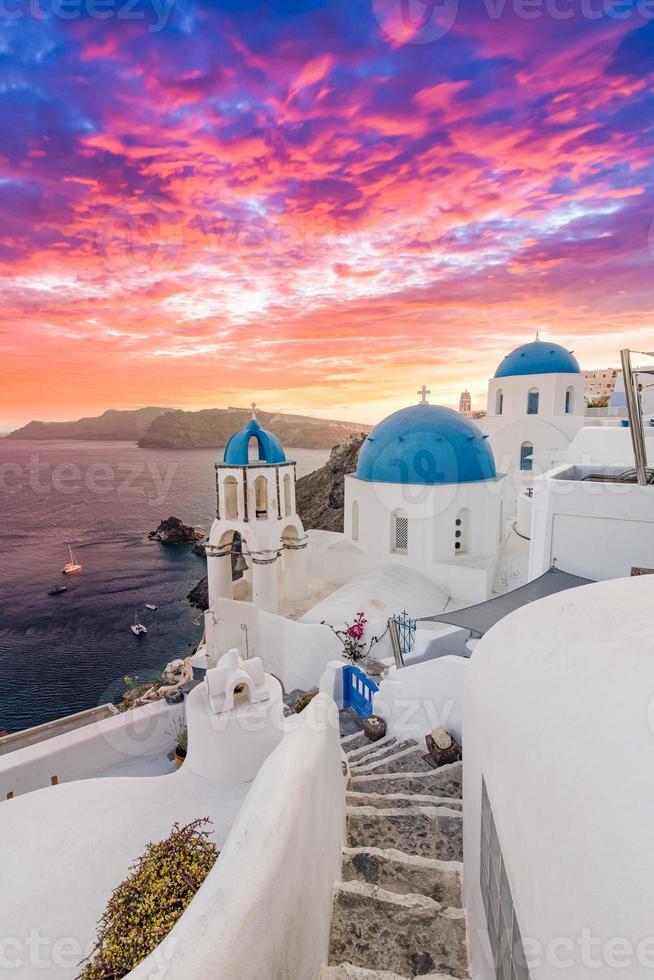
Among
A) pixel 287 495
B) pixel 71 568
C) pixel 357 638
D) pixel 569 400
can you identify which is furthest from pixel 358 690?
pixel 71 568

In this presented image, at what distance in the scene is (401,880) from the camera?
484 cm

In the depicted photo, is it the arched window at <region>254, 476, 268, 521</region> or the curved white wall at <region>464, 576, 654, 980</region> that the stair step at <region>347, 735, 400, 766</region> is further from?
the arched window at <region>254, 476, 268, 521</region>

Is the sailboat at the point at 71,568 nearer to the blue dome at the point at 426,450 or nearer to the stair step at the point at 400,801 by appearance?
the blue dome at the point at 426,450

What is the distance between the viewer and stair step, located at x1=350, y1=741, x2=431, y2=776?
22.9 feet

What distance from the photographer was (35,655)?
36.0 meters

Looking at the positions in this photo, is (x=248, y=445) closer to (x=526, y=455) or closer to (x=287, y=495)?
(x=287, y=495)

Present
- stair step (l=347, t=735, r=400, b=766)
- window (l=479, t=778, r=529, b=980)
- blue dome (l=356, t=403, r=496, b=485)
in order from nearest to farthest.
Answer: window (l=479, t=778, r=529, b=980) < stair step (l=347, t=735, r=400, b=766) < blue dome (l=356, t=403, r=496, b=485)

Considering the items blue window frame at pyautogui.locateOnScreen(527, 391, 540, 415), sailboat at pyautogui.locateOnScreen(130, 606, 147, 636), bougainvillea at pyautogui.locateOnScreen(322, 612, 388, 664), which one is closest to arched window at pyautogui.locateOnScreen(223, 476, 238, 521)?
bougainvillea at pyautogui.locateOnScreen(322, 612, 388, 664)

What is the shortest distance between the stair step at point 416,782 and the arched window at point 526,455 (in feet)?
74.0

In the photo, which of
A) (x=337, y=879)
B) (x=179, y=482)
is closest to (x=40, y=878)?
(x=337, y=879)

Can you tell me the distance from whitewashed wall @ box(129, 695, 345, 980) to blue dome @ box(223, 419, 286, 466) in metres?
12.9

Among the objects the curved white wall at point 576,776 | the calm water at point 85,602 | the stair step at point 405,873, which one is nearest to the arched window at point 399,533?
the stair step at point 405,873

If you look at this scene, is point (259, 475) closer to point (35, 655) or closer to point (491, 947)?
point (491, 947)

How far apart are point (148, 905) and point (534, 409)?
1076 inches
